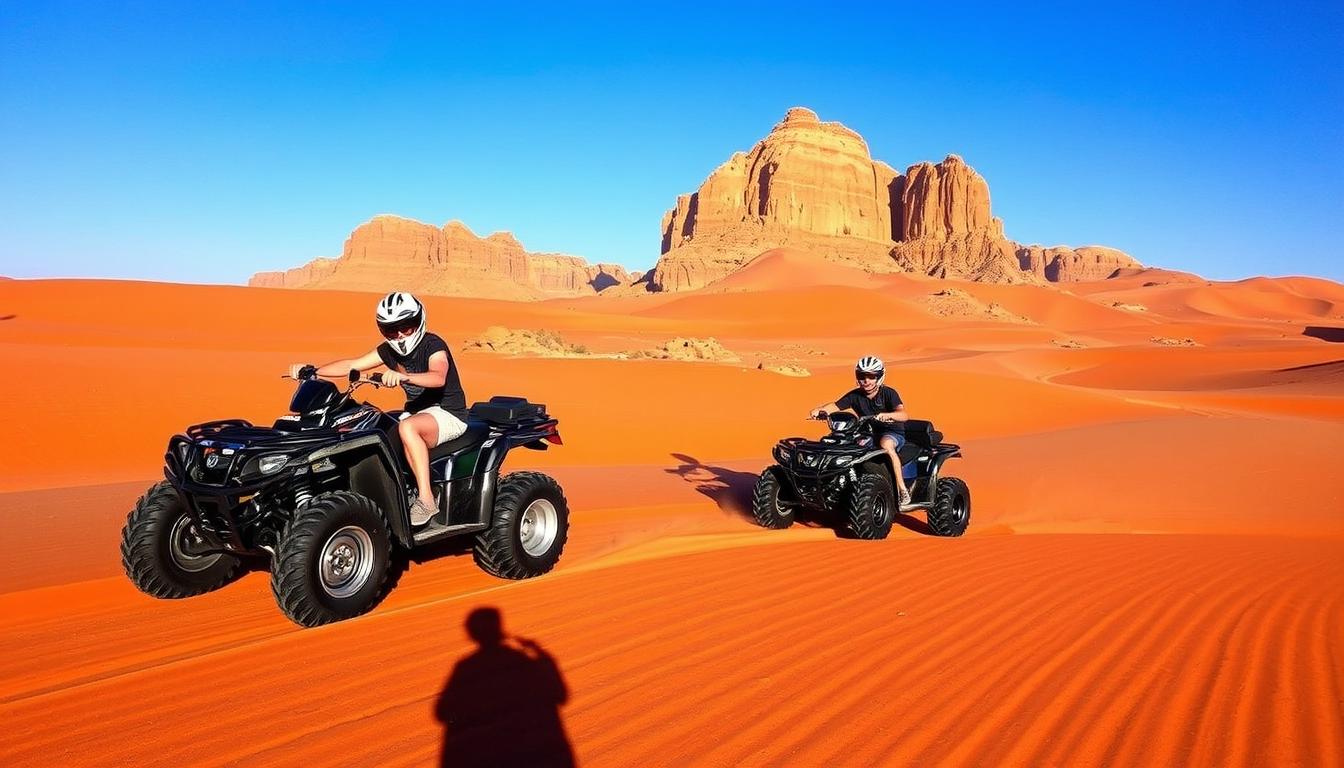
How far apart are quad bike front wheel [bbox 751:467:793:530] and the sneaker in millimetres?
3929

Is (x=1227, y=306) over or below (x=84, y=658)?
over

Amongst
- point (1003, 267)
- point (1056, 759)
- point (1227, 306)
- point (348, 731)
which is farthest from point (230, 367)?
point (1227, 306)

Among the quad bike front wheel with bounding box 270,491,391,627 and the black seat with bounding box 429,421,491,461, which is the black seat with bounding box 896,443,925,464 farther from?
the quad bike front wheel with bounding box 270,491,391,627

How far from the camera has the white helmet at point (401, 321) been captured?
507cm

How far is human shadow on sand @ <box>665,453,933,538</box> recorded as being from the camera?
921cm

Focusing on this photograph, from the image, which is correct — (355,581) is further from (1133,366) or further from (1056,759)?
(1133,366)

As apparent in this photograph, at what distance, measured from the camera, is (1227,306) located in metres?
129

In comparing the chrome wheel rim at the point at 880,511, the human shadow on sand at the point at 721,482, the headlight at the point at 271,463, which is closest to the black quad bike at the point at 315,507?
the headlight at the point at 271,463

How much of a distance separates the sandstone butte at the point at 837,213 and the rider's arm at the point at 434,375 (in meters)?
112

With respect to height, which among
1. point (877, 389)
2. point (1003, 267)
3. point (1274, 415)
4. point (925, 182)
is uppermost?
point (925, 182)

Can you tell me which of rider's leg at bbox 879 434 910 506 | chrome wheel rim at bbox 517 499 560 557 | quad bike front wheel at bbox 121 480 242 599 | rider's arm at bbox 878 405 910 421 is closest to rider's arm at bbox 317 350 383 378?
quad bike front wheel at bbox 121 480 242 599

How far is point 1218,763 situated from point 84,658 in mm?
5227

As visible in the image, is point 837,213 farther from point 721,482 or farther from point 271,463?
point 271,463

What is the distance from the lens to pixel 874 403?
828 cm
